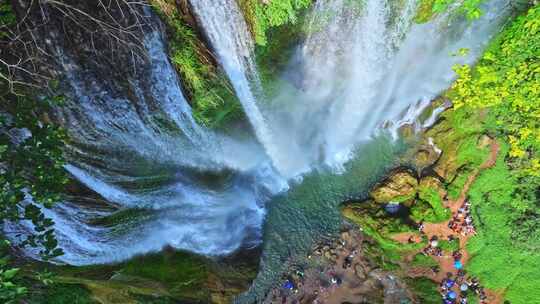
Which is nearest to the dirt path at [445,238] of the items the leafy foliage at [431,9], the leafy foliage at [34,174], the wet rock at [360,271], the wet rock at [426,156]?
the wet rock at [426,156]

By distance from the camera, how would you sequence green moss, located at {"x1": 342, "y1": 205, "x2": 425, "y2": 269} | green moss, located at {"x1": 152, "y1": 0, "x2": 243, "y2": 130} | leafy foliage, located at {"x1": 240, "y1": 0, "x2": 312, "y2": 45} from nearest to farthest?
green moss, located at {"x1": 152, "y1": 0, "x2": 243, "y2": 130}, leafy foliage, located at {"x1": 240, "y1": 0, "x2": 312, "y2": 45}, green moss, located at {"x1": 342, "y1": 205, "x2": 425, "y2": 269}

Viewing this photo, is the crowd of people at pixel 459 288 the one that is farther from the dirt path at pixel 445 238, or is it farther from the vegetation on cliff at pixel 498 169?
the vegetation on cliff at pixel 498 169

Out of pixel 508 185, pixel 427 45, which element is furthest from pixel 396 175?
pixel 427 45

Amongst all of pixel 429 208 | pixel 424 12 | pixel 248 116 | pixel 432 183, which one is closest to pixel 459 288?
pixel 429 208

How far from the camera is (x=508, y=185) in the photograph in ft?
29.4

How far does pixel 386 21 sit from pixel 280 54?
2.29 meters

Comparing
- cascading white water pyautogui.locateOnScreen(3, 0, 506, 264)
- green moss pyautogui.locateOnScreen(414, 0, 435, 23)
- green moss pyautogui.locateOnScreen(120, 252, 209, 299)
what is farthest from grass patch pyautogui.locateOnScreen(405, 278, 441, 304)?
green moss pyautogui.locateOnScreen(414, 0, 435, 23)

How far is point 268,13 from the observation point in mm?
6820

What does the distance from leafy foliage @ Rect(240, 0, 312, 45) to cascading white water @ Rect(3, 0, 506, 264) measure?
0.21m

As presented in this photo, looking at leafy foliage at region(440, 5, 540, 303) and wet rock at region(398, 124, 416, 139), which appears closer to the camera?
leafy foliage at region(440, 5, 540, 303)

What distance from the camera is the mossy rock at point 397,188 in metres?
9.63

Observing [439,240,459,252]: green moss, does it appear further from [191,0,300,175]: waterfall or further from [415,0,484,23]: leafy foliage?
[415,0,484,23]: leafy foliage

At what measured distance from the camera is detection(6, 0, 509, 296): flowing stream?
6.46 m

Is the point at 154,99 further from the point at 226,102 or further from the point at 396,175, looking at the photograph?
the point at 396,175
